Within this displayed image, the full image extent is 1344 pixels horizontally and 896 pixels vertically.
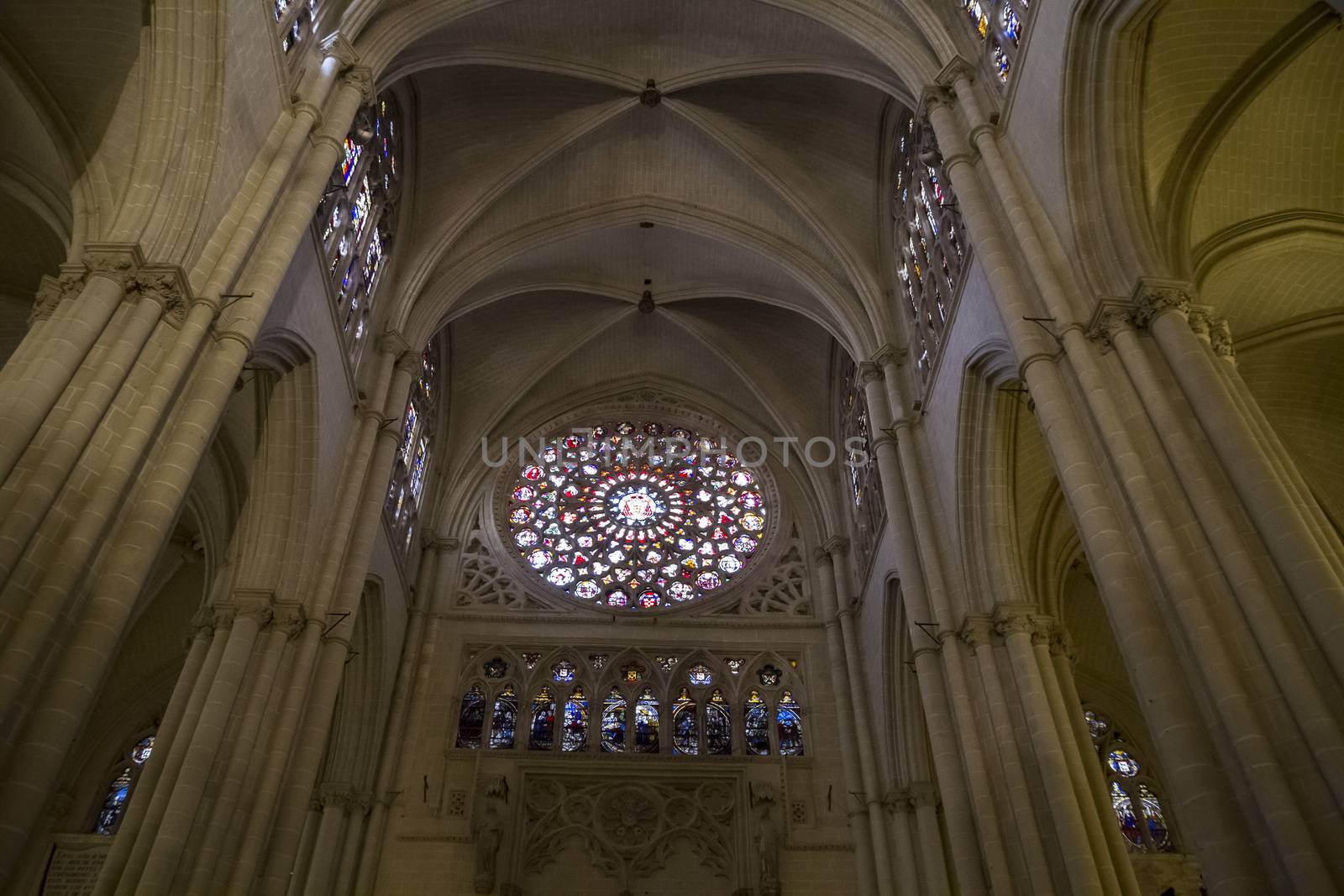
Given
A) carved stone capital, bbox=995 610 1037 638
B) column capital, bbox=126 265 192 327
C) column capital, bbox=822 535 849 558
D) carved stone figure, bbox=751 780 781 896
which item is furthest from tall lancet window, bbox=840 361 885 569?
column capital, bbox=126 265 192 327

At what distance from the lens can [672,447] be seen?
2097 centimetres

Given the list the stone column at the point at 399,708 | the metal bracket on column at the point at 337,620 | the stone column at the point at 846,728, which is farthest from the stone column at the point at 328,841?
the stone column at the point at 846,728

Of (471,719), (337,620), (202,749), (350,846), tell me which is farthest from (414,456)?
(202,749)

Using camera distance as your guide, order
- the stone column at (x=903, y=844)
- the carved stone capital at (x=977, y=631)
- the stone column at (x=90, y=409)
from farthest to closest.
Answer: the stone column at (x=903, y=844)
the carved stone capital at (x=977, y=631)
the stone column at (x=90, y=409)

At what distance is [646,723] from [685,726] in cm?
64

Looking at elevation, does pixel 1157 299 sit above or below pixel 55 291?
above

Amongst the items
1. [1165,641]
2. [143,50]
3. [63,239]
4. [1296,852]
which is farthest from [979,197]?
[63,239]

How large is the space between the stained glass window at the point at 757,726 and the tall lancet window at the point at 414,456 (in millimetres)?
6227

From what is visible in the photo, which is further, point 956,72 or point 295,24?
point 956,72

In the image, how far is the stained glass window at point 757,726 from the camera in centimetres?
1648

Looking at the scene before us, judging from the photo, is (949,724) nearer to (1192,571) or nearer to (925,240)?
(1192,571)

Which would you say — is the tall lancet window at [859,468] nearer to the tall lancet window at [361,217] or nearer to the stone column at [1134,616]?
the stone column at [1134,616]

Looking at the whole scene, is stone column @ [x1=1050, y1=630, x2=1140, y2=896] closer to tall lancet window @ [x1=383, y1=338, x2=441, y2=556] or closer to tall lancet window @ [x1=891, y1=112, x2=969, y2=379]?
tall lancet window @ [x1=891, y1=112, x2=969, y2=379]

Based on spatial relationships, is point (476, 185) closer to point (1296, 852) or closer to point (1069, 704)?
point (1069, 704)
